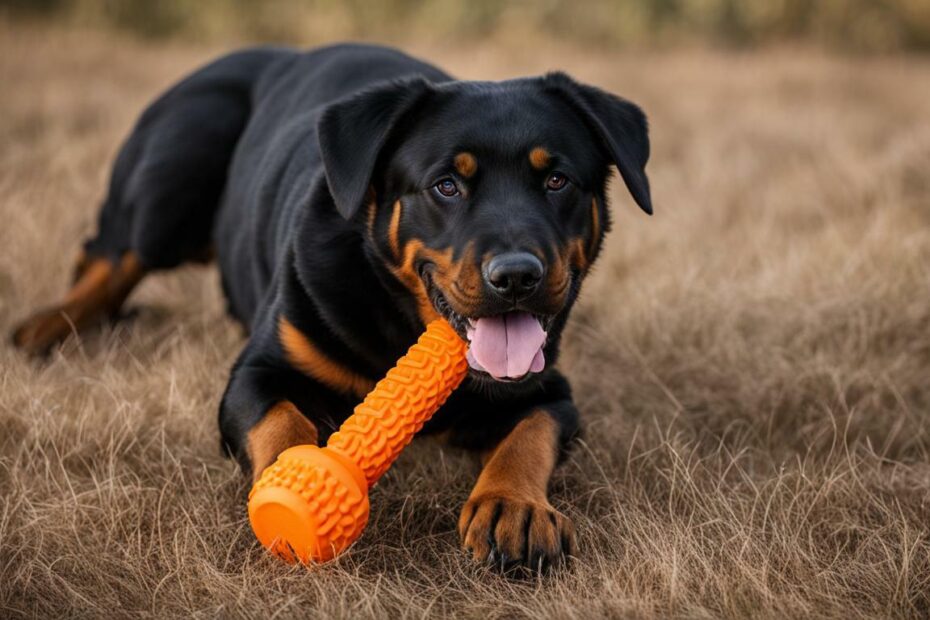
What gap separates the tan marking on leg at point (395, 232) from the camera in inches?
109

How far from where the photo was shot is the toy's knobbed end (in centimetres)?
223

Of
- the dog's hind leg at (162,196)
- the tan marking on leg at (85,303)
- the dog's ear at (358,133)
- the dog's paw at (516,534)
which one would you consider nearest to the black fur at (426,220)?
the dog's ear at (358,133)

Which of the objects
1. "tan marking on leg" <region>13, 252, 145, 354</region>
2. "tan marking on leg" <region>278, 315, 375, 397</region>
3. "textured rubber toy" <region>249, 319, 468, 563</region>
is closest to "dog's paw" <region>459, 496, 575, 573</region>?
"textured rubber toy" <region>249, 319, 468, 563</region>

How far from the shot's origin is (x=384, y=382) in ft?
8.36

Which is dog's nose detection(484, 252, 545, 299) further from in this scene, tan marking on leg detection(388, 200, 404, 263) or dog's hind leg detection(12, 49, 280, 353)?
dog's hind leg detection(12, 49, 280, 353)

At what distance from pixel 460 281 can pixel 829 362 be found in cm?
177

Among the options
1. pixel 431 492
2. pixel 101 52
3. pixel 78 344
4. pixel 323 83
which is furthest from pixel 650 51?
pixel 431 492

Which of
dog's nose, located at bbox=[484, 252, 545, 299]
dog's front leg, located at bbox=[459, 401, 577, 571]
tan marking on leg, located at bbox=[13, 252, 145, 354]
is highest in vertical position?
dog's nose, located at bbox=[484, 252, 545, 299]

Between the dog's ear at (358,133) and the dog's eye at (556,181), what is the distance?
1.42ft

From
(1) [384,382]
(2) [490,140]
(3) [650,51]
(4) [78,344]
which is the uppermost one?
(2) [490,140]

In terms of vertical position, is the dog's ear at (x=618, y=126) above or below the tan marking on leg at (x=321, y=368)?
above

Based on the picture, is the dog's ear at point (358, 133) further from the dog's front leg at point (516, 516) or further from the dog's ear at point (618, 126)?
the dog's front leg at point (516, 516)

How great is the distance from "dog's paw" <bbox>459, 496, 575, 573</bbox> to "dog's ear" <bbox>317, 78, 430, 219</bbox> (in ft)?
2.83

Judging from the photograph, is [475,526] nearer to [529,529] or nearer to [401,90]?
[529,529]
